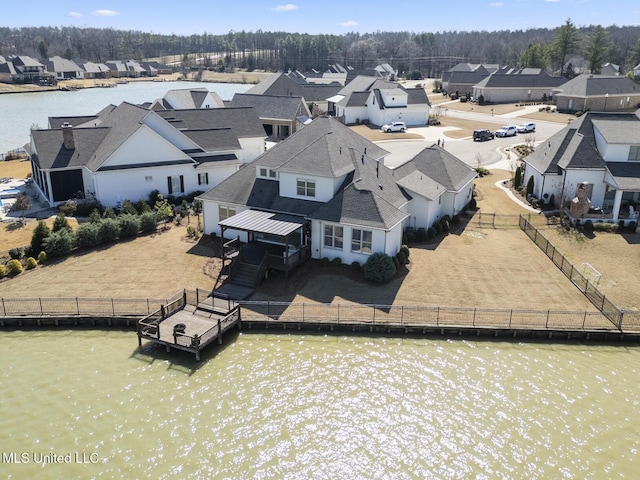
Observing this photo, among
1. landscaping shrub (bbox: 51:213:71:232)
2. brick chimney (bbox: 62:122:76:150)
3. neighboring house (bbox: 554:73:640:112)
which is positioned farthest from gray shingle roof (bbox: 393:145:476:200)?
neighboring house (bbox: 554:73:640:112)

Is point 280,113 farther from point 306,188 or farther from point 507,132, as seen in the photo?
point 306,188

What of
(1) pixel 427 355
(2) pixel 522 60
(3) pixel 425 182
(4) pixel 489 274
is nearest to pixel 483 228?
(3) pixel 425 182

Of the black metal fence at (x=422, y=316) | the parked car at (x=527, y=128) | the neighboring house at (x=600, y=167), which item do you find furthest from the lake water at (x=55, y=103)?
the parked car at (x=527, y=128)

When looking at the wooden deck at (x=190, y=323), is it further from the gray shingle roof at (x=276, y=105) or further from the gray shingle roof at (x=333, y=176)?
the gray shingle roof at (x=276, y=105)

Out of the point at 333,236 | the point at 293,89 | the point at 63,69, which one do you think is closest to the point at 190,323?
the point at 333,236

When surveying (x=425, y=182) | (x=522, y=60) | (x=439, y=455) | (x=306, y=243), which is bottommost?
Result: (x=439, y=455)

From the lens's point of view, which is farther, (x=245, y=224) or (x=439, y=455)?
(x=245, y=224)

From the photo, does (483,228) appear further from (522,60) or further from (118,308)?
(522,60)
